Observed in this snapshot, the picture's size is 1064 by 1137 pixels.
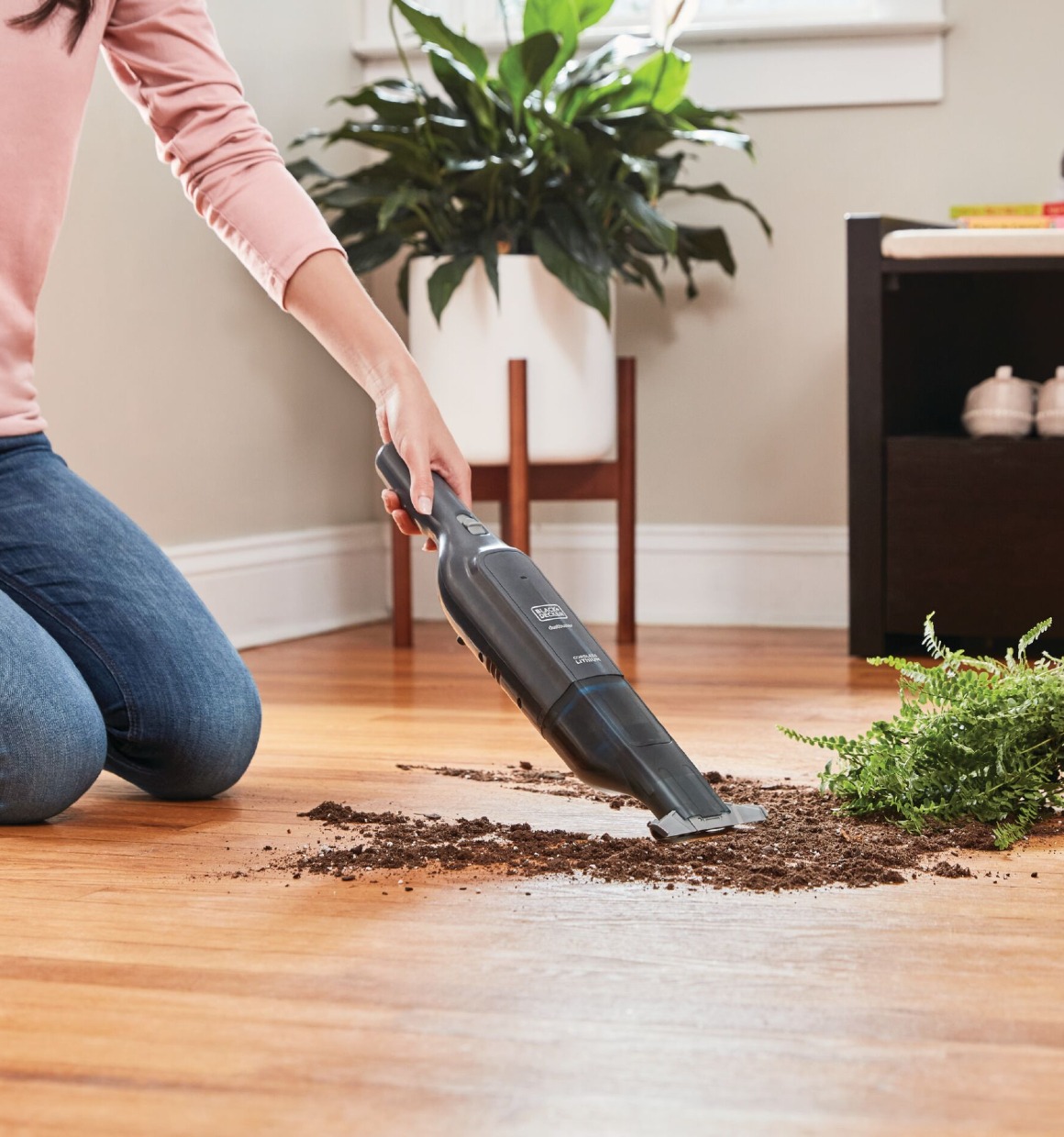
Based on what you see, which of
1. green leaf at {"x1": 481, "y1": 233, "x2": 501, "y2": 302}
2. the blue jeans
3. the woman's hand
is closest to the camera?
the woman's hand

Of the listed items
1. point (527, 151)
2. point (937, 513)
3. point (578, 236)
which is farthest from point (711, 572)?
point (527, 151)

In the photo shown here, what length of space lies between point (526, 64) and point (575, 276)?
311 mm

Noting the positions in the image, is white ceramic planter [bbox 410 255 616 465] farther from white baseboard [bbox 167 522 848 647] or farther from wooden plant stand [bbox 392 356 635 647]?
white baseboard [bbox 167 522 848 647]

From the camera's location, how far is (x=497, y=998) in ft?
2.66

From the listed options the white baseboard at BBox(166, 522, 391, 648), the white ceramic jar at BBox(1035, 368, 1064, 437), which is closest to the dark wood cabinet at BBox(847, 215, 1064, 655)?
the white ceramic jar at BBox(1035, 368, 1064, 437)

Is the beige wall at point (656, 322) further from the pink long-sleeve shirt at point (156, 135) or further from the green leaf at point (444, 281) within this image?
the pink long-sleeve shirt at point (156, 135)

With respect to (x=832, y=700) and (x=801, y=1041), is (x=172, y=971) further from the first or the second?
(x=832, y=700)

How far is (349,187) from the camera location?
235 cm

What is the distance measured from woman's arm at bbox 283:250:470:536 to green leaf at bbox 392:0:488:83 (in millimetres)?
1107

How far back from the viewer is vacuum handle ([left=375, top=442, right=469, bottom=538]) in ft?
3.76

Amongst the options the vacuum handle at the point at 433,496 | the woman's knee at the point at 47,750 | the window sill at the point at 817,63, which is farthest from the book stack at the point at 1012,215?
the woman's knee at the point at 47,750

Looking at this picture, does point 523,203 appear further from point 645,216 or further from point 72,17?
point 72,17

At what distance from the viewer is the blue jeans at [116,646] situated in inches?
50.1

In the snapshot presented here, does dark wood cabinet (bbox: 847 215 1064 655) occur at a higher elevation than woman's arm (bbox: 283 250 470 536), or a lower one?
lower
